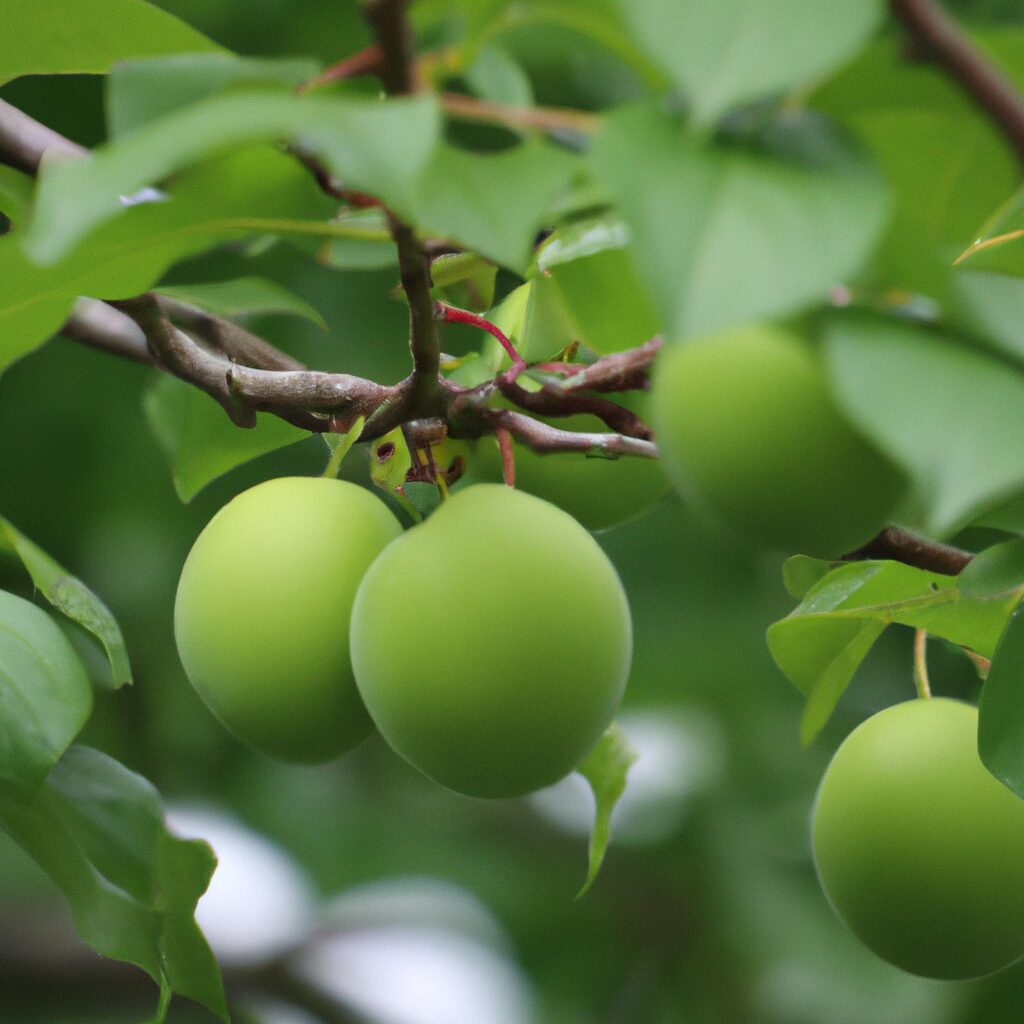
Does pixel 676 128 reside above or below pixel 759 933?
above

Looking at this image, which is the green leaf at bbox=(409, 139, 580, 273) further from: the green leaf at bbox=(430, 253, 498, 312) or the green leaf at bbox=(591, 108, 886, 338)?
the green leaf at bbox=(430, 253, 498, 312)

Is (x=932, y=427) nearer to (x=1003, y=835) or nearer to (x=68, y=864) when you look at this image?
(x=1003, y=835)

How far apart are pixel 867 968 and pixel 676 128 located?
5.48 ft

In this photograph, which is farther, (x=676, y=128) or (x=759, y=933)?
(x=759, y=933)

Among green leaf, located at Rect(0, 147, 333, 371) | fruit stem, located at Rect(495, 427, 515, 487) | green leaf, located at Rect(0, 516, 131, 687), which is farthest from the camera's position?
green leaf, located at Rect(0, 516, 131, 687)

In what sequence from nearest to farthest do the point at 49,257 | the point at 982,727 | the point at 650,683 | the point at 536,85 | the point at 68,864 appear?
the point at 49,257 < the point at 982,727 < the point at 68,864 < the point at 536,85 < the point at 650,683

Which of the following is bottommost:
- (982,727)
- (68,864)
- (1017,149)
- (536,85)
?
(68,864)

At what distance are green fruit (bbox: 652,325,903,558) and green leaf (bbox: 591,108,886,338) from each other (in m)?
0.05

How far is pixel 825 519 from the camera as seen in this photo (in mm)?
415

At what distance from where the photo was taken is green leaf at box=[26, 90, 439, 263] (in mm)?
324

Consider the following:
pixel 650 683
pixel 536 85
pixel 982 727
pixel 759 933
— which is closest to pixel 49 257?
pixel 982 727

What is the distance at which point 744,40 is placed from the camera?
0.34m

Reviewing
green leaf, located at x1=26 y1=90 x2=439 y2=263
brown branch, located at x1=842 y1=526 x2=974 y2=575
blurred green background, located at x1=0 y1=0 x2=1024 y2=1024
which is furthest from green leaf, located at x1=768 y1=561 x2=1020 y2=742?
blurred green background, located at x1=0 y1=0 x2=1024 y2=1024

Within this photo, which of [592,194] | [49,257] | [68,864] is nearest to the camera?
[49,257]
